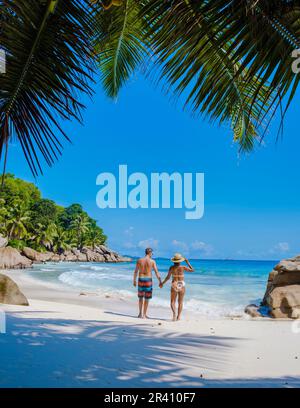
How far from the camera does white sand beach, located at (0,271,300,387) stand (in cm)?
317

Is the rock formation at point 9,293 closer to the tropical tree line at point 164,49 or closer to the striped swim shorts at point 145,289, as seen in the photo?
the striped swim shorts at point 145,289

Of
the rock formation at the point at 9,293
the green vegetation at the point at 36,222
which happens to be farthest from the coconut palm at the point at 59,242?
the rock formation at the point at 9,293

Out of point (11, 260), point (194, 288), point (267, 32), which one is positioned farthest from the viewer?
point (11, 260)

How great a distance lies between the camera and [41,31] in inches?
116

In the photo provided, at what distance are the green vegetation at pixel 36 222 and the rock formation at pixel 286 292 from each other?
37.9m

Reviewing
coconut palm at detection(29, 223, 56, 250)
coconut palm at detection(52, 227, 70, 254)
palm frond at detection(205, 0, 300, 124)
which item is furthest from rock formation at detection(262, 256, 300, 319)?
coconut palm at detection(52, 227, 70, 254)

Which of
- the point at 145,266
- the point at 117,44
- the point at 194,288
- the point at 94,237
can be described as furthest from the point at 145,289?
the point at 94,237

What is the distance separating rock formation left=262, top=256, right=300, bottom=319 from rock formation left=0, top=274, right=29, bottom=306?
6755 millimetres

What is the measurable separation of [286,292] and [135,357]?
763 centimetres

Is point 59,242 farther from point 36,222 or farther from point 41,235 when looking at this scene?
point 36,222

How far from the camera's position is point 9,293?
8.26 metres
